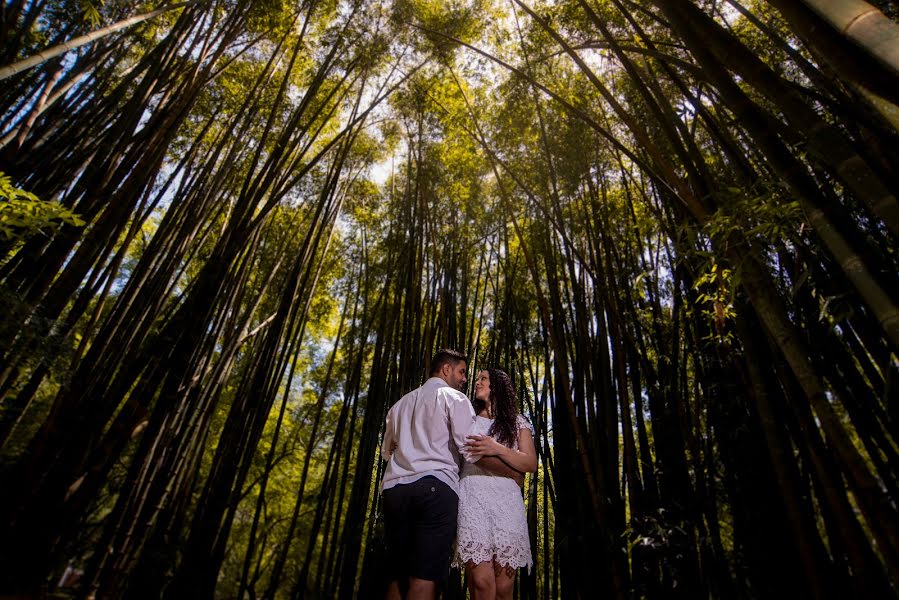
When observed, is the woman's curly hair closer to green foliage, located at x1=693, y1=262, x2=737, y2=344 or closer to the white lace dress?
the white lace dress

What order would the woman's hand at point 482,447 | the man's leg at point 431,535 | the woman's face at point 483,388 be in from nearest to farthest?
1. the man's leg at point 431,535
2. the woman's hand at point 482,447
3. the woman's face at point 483,388

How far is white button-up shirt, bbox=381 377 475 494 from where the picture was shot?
1.59m

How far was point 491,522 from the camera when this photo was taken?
161 cm

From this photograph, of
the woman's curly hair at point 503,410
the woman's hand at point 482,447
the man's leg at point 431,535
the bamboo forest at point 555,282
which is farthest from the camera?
the woman's curly hair at point 503,410

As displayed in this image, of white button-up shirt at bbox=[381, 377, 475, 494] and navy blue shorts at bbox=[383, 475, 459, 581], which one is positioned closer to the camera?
navy blue shorts at bbox=[383, 475, 459, 581]

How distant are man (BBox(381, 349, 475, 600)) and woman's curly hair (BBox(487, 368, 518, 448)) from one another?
122 mm

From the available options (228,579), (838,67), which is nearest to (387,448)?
(838,67)

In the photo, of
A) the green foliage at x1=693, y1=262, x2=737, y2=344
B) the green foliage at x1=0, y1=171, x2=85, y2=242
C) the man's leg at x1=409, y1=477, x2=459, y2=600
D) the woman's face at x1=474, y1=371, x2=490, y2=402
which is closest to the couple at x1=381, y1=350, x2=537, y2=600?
the man's leg at x1=409, y1=477, x2=459, y2=600

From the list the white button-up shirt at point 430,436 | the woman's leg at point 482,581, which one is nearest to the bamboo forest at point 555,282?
the woman's leg at point 482,581

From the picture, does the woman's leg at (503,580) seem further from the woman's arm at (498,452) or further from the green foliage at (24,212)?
the green foliage at (24,212)

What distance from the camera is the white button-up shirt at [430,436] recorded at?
1.59m

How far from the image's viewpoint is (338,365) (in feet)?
21.5

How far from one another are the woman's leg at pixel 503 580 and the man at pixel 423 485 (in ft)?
0.73

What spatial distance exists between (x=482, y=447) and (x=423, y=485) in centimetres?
25
